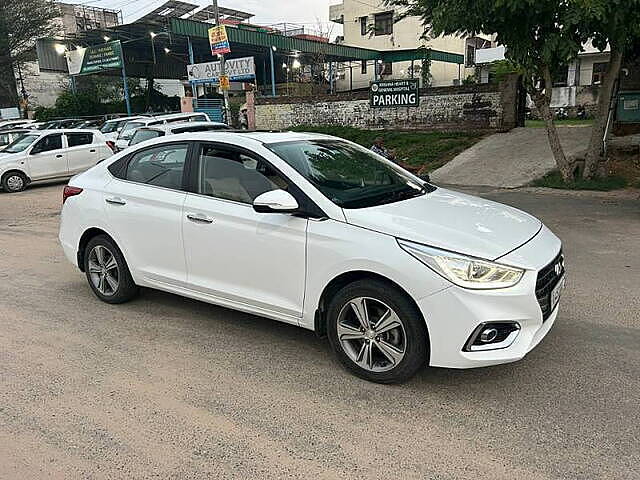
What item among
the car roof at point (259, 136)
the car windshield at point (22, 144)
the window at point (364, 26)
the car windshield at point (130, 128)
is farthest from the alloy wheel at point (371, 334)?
the window at point (364, 26)

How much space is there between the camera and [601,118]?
1080 centimetres

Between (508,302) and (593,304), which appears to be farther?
(593,304)

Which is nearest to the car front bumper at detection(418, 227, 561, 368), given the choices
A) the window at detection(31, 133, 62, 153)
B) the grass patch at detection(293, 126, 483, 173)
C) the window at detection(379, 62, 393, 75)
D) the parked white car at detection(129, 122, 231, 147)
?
the parked white car at detection(129, 122, 231, 147)

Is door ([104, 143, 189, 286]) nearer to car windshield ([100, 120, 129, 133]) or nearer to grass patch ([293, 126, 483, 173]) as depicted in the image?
grass patch ([293, 126, 483, 173])

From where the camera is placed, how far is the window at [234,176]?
405 centimetres

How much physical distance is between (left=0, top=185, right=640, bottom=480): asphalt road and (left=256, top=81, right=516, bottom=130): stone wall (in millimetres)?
12705

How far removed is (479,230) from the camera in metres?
3.53

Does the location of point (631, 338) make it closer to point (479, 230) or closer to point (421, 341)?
point (479, 230)

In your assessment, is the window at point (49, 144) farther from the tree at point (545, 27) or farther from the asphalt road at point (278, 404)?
the asphalt road at point (278, 404)

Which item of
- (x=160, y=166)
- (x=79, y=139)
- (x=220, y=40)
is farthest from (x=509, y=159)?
(x=79, y=139)

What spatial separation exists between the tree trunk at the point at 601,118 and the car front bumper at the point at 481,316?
→ 8.82m

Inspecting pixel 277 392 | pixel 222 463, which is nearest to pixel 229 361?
pixel 277 392

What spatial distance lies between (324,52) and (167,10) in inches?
417

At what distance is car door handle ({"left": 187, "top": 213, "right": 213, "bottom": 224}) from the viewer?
4.19 meters
